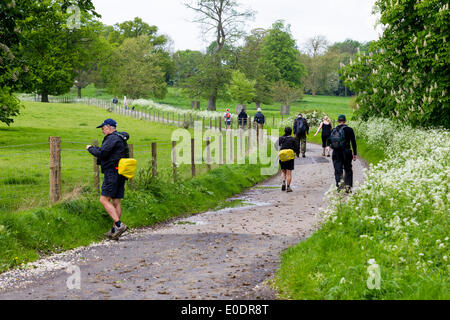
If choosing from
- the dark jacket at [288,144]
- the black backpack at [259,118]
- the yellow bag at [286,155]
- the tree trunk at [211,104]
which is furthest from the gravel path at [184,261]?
the tree trunk at [211,104]

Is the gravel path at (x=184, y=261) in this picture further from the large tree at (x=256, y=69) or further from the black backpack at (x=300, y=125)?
the large tree at (x=256, y=69)

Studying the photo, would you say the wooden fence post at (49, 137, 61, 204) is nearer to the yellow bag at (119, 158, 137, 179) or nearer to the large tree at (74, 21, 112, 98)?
the yellow bag at (119, 158, 137, 179)

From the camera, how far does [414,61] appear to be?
20469mm

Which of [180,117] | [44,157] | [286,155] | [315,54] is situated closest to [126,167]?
[286,155]

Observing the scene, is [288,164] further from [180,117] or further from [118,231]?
[180,117]

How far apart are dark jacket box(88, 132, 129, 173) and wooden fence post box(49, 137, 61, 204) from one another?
1323 mm

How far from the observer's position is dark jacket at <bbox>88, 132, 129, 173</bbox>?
979 cm

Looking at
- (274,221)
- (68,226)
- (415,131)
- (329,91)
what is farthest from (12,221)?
(329,91)

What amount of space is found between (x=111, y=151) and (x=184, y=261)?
9.11 feet

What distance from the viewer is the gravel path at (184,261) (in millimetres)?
6770

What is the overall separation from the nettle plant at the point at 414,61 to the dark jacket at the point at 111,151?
13.8m

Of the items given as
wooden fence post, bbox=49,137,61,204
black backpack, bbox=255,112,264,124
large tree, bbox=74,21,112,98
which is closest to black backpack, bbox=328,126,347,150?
wooden fence post, bbox=49,137,61,204
